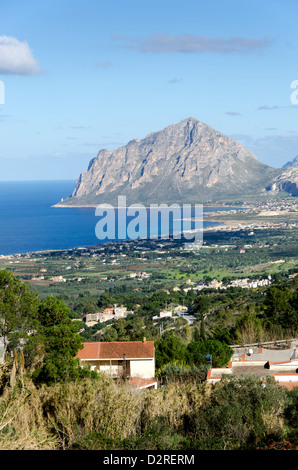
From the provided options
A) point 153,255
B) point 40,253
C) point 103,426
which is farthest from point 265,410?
point 40,253

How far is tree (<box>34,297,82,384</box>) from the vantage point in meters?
10.1

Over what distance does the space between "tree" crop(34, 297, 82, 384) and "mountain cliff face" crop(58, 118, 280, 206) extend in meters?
121

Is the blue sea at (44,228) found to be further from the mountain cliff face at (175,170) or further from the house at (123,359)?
the house at (123,359)

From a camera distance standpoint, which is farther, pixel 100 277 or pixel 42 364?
pixel 100 277

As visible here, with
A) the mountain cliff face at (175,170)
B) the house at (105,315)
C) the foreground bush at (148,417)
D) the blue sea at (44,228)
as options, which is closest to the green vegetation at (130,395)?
the foreground bush at (148,417)

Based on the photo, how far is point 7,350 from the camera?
35.3ft

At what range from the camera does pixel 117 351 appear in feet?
46.8

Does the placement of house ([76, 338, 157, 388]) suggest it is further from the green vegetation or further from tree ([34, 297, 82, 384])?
tree ([34, 297, 82, 384])

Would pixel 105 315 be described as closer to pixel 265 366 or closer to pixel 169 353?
pixel 169 353

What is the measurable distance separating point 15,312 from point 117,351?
407 centimetres

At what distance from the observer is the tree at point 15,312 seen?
1070cm

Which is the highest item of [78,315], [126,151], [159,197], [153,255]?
[126,151]
